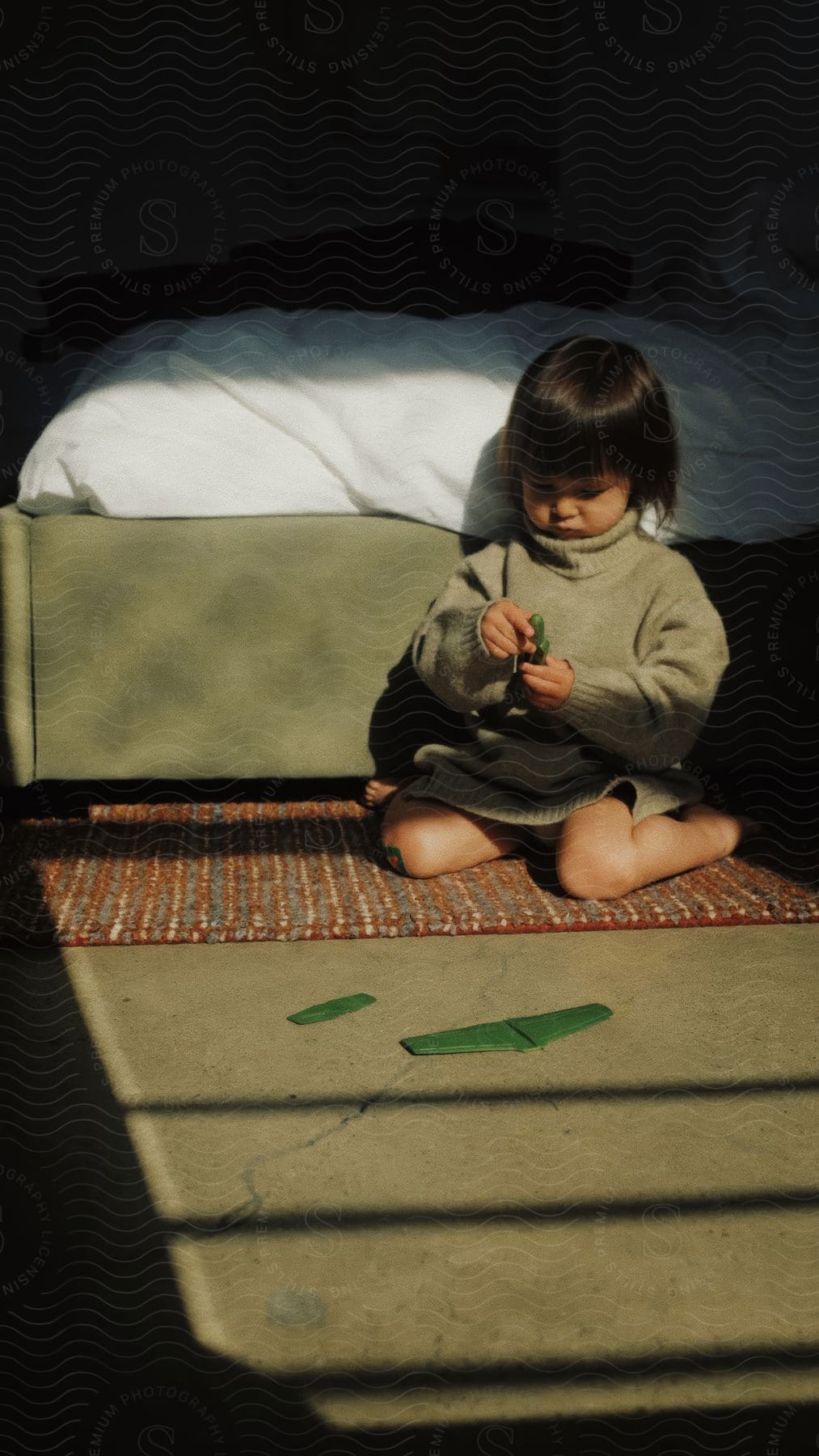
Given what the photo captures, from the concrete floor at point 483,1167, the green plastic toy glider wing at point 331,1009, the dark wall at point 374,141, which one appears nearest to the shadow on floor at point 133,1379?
the concrete floor at point 483,1167

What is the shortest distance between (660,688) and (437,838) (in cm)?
33

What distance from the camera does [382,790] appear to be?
70.2 inches

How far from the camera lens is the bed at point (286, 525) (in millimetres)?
1698

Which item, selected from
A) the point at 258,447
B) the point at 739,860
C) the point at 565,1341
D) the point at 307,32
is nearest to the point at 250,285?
the point at 307,32

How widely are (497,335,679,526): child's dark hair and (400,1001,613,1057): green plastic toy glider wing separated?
661 millimetres

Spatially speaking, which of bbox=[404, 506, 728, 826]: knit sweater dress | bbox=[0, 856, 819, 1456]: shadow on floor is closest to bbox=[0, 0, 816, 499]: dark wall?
bbox=[404, 506, 728, 826]: knit sweater dress

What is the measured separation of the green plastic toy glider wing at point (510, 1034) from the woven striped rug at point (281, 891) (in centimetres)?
21

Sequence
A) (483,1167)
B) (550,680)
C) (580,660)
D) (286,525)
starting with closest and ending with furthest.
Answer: (483,1167), (550,680), (580,660), (286,525)

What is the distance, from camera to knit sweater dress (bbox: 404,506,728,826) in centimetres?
159

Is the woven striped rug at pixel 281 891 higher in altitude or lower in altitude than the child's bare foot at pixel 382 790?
lower

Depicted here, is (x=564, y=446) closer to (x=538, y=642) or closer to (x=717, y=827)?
(x=538, y=642)

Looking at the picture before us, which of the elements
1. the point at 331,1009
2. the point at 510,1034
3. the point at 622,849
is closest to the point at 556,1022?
the point at 510,1034

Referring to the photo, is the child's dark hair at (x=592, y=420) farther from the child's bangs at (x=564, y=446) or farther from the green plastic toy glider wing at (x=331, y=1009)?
the green plastic toy glider wing at (x=331, y=1009)

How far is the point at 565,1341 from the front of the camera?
0.85 metres
